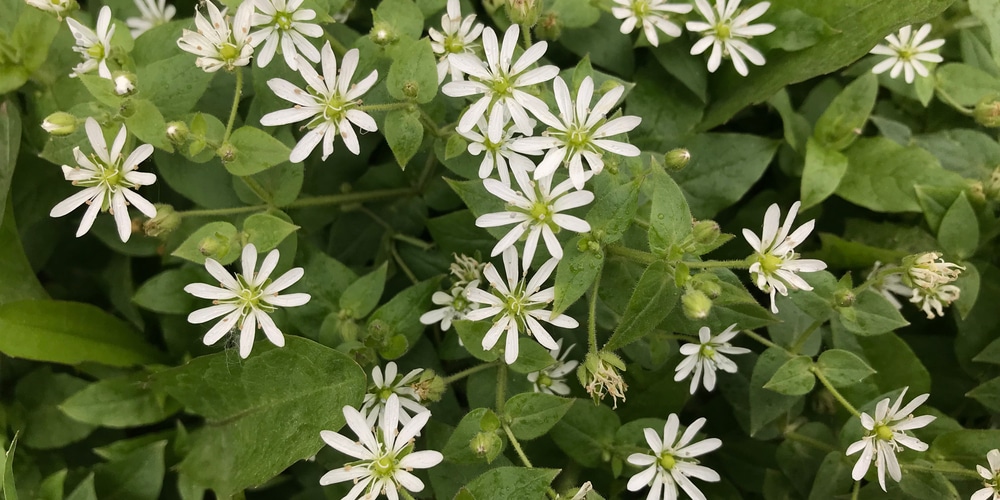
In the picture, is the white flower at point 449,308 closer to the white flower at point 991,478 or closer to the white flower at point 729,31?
the white flower at point 729,31

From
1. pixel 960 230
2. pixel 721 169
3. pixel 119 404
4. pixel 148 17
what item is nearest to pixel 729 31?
pixel 721 169

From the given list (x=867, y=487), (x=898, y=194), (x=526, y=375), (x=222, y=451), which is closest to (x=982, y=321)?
(x=898, y=194)

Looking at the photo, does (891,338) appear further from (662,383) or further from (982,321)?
(662,383)

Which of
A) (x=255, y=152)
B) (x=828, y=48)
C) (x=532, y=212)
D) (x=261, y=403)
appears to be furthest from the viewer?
(x=828, y=48)

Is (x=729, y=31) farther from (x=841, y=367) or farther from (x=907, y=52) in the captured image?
(x=841, y=367)

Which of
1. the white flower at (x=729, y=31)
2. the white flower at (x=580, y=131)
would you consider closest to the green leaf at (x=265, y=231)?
the white flower at (x=580, y=131)
